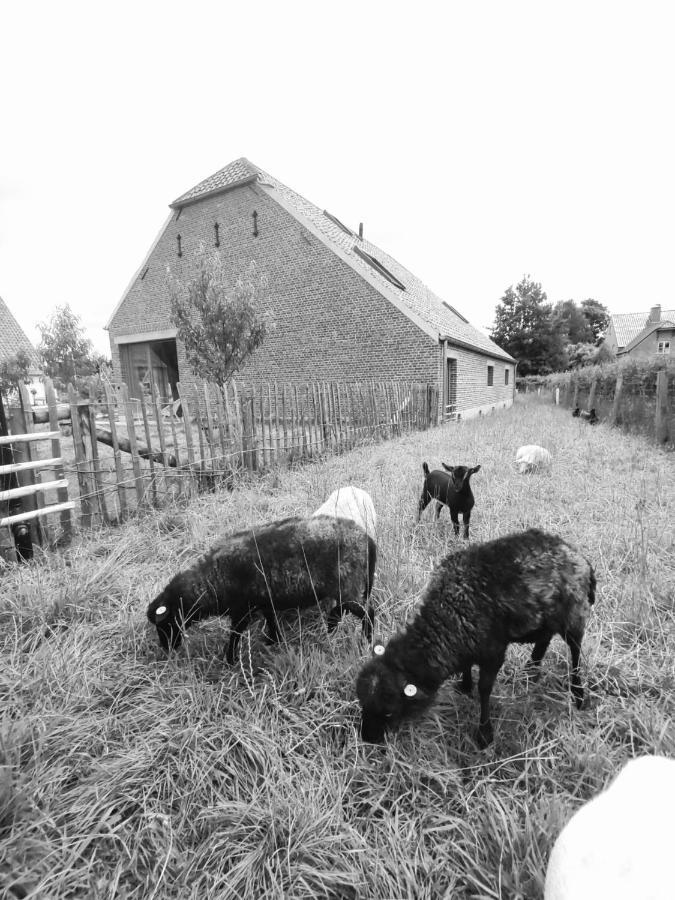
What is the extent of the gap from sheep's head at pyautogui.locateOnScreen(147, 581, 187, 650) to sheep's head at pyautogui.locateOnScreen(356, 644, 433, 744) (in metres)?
1.22

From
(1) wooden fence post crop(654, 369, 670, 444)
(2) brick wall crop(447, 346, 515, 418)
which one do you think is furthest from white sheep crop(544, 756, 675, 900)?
(2) brick wall crop(447, 346, 515, 418)

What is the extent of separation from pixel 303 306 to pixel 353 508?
48.4 ft

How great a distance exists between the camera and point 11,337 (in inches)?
1131

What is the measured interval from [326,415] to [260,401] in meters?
2.45

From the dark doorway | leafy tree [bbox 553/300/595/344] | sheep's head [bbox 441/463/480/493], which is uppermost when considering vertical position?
leafy tree [bbox 553/300/595/344]

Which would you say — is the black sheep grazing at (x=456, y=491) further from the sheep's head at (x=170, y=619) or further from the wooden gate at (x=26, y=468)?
the wooden gate at (x=26, y=468)

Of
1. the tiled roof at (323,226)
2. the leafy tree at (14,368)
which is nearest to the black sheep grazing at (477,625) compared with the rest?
the tiled roof at (323,226)

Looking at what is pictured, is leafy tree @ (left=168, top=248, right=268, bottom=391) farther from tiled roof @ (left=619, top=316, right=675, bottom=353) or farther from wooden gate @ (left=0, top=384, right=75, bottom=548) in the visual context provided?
tiled roof @ (left=619, top=316, right=675, bottom=353)

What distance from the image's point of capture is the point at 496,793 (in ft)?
5.53

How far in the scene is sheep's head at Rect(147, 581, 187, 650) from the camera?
243cm

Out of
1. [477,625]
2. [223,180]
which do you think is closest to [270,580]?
[477,625]

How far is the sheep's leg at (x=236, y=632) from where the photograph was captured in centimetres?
242

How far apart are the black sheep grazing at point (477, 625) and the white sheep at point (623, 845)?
68cm

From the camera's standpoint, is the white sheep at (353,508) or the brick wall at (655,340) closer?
the white sheep at (353,508)
